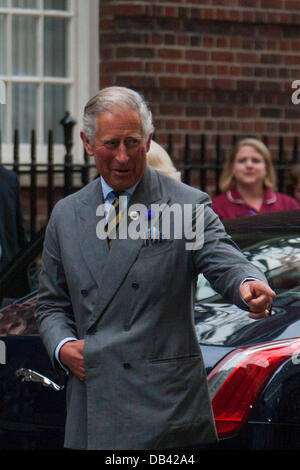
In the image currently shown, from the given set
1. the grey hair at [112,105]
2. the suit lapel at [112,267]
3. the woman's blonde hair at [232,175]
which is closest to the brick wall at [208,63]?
the woman's blonde hair at [232,175]

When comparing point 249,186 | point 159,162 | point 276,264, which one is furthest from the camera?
point 249,186

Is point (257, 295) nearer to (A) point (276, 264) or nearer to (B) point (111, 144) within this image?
(B) point (111, 144)

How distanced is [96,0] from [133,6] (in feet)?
1.13

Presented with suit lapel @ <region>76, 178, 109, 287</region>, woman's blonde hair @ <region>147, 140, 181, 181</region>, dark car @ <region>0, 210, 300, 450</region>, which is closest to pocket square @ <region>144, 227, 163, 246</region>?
suit lapel @ <region>76, 178, 109, 287</region>

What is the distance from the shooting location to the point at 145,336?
3.23 meters

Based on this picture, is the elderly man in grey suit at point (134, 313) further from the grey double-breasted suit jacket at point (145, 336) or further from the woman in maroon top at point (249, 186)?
the woman in maroon top at point (249, 186)

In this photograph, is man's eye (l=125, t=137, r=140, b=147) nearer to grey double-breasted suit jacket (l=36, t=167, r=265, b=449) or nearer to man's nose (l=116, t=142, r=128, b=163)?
man's nose (l=116, t=142, r=128, b=163)

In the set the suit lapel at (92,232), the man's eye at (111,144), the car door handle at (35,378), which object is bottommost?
the car door handle at (35,378)

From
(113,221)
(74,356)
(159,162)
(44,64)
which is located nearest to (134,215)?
(113,221)

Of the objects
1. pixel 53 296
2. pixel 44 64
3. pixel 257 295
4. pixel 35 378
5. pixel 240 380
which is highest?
pixel 44 64

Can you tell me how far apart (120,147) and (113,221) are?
0.24 m

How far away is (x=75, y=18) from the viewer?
9648 millimetres

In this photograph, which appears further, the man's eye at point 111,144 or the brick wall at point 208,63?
the brick wall at point 208,63

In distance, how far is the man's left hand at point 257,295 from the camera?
304 cm
